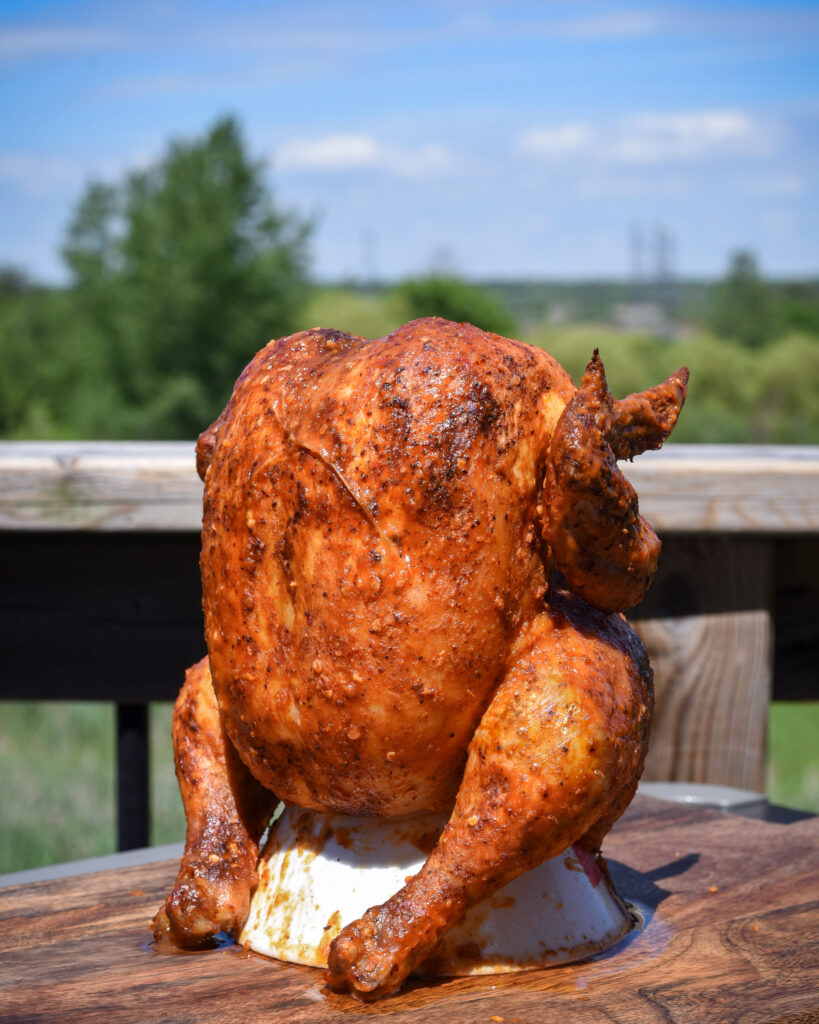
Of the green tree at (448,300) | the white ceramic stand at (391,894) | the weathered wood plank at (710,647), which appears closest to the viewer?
the white ceramic stand at (391,894)

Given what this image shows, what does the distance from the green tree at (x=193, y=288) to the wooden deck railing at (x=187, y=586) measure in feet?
90.0

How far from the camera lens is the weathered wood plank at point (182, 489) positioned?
253 cm

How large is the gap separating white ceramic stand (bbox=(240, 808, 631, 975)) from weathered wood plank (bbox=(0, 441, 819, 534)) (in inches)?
41.5

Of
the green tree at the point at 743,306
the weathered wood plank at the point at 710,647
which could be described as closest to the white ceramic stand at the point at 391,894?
the weathered wood plank at the point at 710,647

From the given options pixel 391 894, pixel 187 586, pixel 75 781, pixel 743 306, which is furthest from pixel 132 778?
pixel 743 306

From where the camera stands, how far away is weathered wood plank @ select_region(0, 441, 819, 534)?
8.31 ft

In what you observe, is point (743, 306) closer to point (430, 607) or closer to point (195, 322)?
point (195, 322)

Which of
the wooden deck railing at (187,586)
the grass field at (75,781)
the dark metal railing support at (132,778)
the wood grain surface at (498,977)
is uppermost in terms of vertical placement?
the wooden deck railing at (187,586)

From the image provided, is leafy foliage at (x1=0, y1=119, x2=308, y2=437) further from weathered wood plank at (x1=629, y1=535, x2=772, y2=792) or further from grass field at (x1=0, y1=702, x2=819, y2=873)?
weathered wood plank at (x1=629, y1=535, x2=772, y2=792)

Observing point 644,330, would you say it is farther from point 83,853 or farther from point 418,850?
point 418,850

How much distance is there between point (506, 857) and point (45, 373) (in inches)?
1313

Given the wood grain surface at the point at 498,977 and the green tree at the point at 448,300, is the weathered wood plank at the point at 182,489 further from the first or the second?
the green tree at the point at 448,300

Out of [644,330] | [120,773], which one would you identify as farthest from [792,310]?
[120,773]

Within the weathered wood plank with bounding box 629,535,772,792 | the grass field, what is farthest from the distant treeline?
the weathered wood plank with bounding box 629,535,772,792
